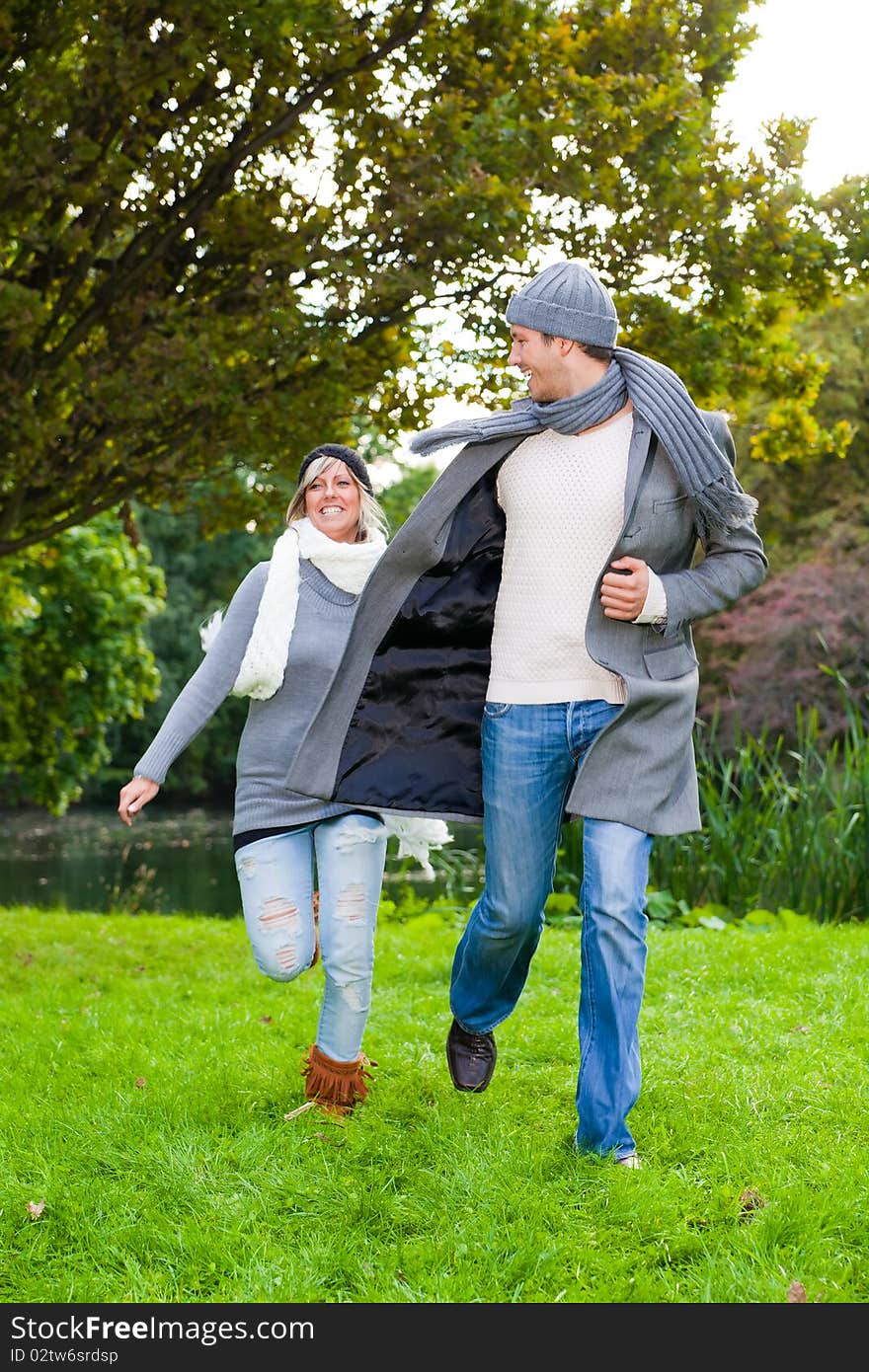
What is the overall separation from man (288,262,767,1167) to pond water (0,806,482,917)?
620 cm

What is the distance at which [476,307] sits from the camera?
7.50 meters

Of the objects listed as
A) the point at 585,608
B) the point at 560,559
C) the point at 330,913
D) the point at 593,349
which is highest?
the point at 593,349

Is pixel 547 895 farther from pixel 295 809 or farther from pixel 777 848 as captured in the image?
pixel 777 848

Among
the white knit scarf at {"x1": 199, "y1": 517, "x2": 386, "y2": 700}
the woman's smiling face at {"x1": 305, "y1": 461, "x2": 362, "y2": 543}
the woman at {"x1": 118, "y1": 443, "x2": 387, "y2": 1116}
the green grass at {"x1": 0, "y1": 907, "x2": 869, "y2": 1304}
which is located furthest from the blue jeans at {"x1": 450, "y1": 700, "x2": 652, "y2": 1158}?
the woman's smiling face at {"x1": 305, "y1": 461, "x2": 362, "y2": 543}

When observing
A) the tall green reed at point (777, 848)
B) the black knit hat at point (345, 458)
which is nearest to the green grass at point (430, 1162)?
the black knit hat at point (345, 458)

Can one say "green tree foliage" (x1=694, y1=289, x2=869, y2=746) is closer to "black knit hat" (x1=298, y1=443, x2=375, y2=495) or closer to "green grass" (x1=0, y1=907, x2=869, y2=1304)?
"green grass" (x1=0, y1=907, x2=869, y2=1304)

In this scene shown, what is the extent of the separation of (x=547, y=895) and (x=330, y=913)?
26.1 inches

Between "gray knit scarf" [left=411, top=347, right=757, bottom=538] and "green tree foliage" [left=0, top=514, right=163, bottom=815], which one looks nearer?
"gray knit scarf" [left=411, top=347, right=757, bottom=538]

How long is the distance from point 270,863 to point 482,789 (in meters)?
0.68

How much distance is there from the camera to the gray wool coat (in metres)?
3.52

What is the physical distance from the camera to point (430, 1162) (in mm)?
3529

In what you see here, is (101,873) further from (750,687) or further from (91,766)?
(750,687)

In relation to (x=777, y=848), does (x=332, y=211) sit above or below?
above

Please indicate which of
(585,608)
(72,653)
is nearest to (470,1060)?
(585,608)
